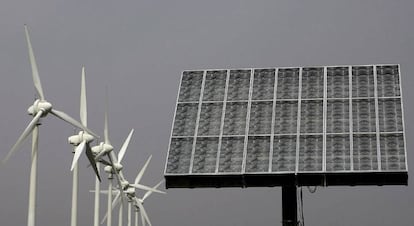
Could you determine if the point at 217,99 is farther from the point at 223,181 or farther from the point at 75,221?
the point at 75,221

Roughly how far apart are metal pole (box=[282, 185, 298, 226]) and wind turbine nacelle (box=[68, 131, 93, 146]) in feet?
49.5

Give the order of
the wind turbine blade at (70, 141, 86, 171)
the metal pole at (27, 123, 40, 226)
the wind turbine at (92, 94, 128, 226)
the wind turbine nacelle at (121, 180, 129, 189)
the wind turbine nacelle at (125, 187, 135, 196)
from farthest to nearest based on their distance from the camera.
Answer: the wind turbine nacelle at (125, 187, 135, 196) → the wind turbine nacelle at (121, 180, 129, 189) → the wind turbine at (92, 94, 128, 226) → the wind turbine blade at (70, 141, 86, 171) → the metal pole at (27, 123, 40, 226)

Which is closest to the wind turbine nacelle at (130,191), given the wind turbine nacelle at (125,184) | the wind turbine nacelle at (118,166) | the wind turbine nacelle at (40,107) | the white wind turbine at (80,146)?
the wind turbine nacelle at (125,184)

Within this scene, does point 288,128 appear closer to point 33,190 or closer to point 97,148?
point 97,148

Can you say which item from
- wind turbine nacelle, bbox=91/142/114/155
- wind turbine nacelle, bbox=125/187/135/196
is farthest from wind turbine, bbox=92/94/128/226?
wind turbine nacelle, bbox=125/187/135/196

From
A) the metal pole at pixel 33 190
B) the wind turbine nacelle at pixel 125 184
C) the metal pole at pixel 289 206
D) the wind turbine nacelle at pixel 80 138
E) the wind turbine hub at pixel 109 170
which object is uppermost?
the wind turbine nacelle at pixel 125 184

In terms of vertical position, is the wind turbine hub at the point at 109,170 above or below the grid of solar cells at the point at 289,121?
below

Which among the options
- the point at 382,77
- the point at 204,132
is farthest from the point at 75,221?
the point at 382,77

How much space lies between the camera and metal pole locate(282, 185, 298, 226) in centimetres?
5719

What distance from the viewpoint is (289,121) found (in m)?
61.1

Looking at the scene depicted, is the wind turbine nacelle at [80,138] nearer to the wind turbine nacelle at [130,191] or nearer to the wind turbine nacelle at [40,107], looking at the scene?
the wind turbine nacelle at [40,107]

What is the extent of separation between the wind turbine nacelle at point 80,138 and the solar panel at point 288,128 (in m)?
10.0

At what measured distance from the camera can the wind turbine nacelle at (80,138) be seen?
49.1 meters

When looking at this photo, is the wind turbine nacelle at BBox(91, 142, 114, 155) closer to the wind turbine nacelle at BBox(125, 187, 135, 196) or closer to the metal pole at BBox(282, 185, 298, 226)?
the metal pole at BBox(282, 185, 298, 226)
